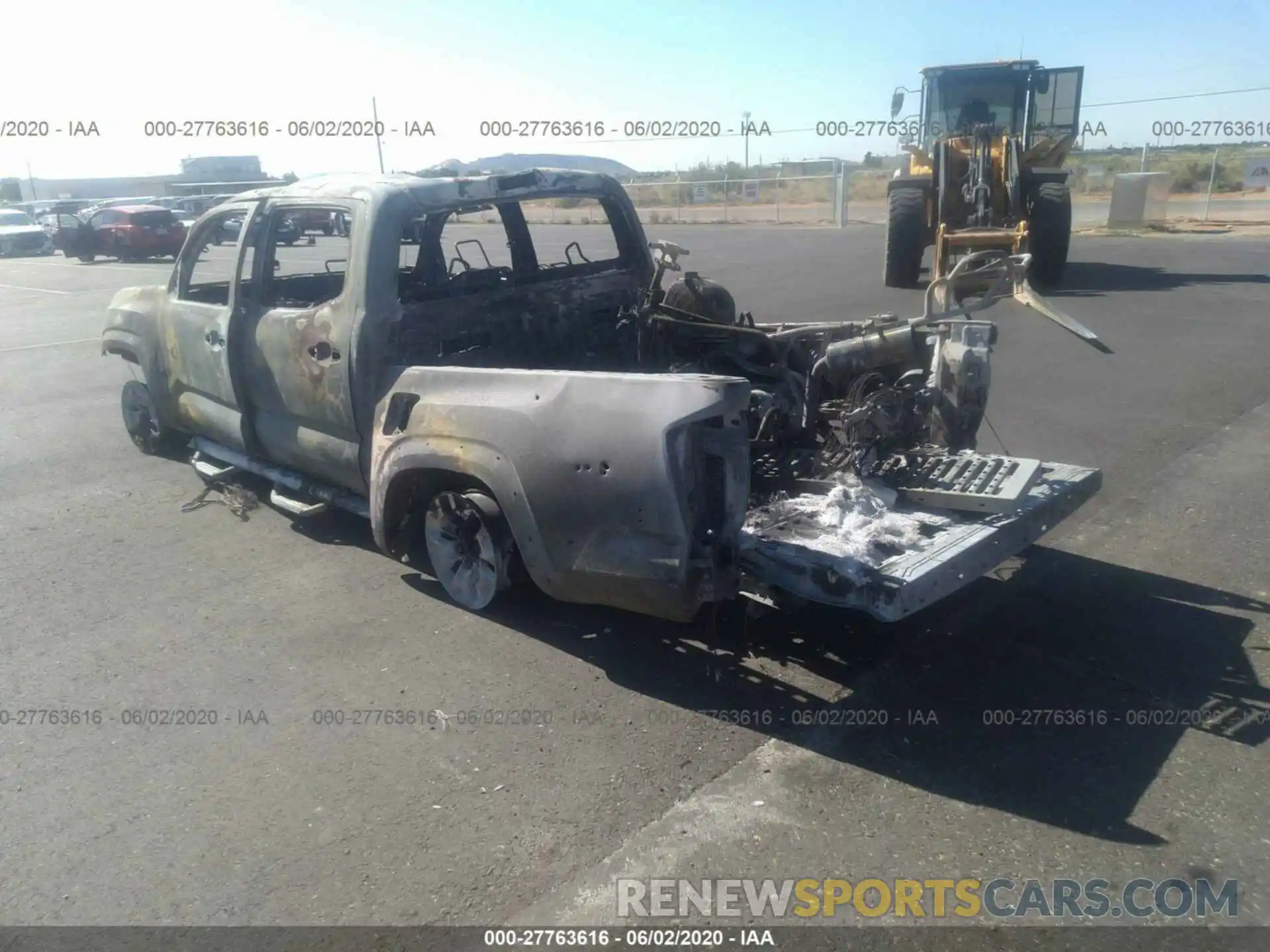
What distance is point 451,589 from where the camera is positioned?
480 cm

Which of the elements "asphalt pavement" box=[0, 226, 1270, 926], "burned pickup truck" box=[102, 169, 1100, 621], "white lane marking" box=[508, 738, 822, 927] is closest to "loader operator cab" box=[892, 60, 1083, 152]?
"asphalt pavement" box=[0, 226, 1270, 926]

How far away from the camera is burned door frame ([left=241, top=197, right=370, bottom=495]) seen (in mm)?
4914

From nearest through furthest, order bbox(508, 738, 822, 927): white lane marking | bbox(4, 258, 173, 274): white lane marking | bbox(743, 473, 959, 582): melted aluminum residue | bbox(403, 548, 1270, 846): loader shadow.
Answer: bbox(508, 738, 822, 927): white lane marking, bbox(403, 548, 1270, 846): loader shadow, bbox(743, 473, 959, 582): melted aluminum residue, bbox(4, 258, 173, 274): white lane marking

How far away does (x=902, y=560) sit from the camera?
12.4 feet

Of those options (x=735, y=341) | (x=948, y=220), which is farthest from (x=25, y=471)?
(x=948, y=220)

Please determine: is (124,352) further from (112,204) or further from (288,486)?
(112,204)

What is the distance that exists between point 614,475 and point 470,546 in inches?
46.7

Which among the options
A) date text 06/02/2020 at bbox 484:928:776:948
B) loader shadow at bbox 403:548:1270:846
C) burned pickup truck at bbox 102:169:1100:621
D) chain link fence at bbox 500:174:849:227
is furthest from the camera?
chain link fence at bbox 500:174:849:227

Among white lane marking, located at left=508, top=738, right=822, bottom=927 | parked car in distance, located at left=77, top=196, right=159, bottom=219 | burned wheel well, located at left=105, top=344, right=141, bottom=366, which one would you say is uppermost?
parked car in distance, located at left=77, top=196, right=159, bottom=219

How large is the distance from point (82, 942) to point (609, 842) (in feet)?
4.92

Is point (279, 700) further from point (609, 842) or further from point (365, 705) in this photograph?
point (609, 842)

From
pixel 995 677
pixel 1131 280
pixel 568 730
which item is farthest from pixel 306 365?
pixel 1131 280

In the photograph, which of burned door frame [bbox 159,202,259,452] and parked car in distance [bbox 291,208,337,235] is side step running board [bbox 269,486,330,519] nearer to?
burned door frame [bbox 159,202,259,452]

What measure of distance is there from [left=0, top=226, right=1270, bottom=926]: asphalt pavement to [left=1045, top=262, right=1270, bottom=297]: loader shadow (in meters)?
8.82
